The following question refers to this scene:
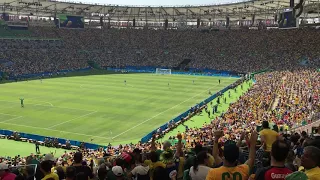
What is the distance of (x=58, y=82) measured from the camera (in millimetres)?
59281

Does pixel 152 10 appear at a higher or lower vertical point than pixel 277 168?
higher

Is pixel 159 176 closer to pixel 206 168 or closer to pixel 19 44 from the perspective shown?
pixel 206 168

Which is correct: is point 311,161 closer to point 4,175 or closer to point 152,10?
A: point 4,175

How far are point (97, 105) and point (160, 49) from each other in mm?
55738

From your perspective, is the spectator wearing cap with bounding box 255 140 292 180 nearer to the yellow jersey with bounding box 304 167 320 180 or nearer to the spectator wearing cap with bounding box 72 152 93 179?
the yellow jersey with bounding box 304 167 320 180

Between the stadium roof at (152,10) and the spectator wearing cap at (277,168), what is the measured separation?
67.0 metres

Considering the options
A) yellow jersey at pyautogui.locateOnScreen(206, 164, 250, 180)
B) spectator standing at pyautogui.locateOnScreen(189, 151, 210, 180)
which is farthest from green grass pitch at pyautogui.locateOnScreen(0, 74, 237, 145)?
yellow jersey at pyautogui.locateOnScreen(206, 164, 250, 180)

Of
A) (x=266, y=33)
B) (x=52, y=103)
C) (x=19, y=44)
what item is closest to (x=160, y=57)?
(x=266, y=33)

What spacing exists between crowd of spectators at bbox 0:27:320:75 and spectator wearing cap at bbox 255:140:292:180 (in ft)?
216

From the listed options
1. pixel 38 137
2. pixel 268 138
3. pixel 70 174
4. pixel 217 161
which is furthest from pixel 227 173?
pixel 38 137

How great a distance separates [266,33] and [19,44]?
6226 cm

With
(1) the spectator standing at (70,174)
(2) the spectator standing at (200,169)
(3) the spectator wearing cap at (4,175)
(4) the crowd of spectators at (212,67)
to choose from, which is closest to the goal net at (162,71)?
(4) the crowd of spectators at (212,67)

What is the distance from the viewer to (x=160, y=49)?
9431cm

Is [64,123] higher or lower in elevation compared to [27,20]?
lower
